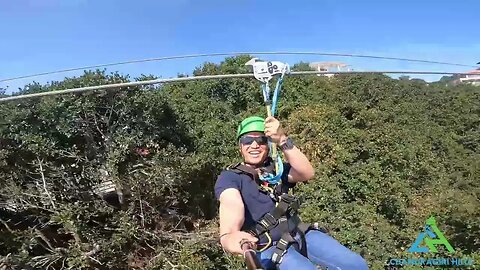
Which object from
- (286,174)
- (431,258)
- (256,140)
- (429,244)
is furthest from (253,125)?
(429,244)

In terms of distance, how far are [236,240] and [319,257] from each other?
50 cm

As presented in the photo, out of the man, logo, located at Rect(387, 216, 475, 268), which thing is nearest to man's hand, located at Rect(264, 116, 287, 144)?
Answer: the man

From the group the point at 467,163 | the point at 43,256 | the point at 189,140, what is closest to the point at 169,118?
the point at 189,140

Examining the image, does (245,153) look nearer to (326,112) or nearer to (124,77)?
(124,77)

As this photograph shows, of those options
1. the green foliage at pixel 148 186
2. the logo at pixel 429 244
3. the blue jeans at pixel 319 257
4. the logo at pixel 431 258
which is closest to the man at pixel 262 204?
the blue jeans at pixel 319 257

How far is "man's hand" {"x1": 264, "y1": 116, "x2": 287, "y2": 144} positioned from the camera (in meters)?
2.14

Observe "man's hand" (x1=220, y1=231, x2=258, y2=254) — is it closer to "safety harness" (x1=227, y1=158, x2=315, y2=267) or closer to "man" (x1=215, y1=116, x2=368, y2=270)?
"man" (x1=215, y1=116, x2=368, y2=270)

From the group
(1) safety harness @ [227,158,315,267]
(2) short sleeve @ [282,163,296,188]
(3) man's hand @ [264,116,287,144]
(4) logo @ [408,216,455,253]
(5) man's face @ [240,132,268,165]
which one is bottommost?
(4) logo @ [408,216,455,253]

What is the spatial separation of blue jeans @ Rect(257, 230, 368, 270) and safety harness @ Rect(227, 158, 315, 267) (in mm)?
23

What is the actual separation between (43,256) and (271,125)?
648cm

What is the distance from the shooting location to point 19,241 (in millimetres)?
7559

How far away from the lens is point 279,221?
2131mm

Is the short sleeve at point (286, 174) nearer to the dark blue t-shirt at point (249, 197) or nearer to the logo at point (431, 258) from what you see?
the dark blue t-shirt at point (249, 197)

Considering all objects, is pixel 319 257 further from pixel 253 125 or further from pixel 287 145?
pixel 253 125
